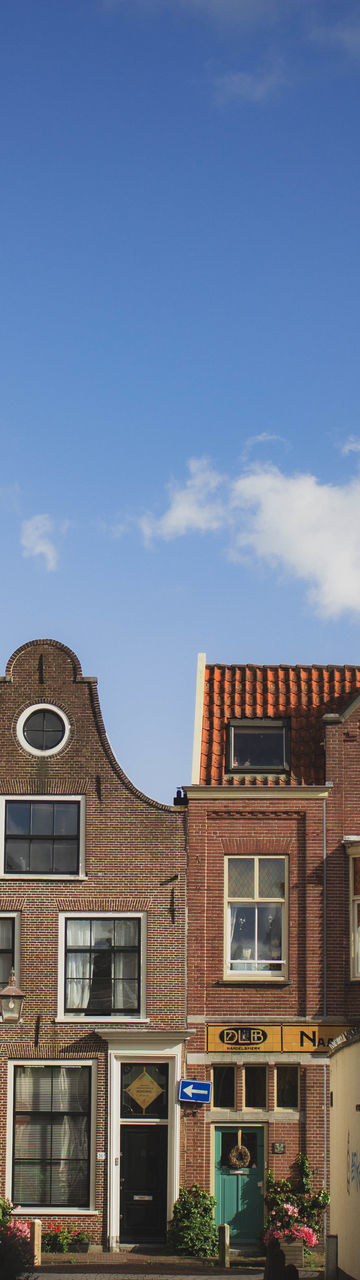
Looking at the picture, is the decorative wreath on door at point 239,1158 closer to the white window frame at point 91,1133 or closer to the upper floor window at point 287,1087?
the upper floor window at point 287,1087

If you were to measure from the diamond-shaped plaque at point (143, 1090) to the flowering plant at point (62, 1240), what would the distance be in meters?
2.48

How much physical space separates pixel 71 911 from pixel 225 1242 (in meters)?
6.70

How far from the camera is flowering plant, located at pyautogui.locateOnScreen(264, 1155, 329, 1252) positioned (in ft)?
91.2

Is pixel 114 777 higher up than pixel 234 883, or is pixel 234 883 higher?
pixel 114 777

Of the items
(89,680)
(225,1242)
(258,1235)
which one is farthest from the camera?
(89,680)

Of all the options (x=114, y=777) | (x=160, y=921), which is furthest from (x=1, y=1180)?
(x=114, y=777)

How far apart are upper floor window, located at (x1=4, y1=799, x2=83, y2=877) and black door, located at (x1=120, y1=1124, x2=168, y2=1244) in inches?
200

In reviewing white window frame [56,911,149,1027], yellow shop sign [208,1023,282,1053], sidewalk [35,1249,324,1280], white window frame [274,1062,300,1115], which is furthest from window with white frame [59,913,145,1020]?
sidewalk [35,1249,324,1280]

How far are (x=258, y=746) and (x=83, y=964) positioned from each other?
5.55 metres

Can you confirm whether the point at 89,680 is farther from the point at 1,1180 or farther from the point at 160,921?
the point at 1,1180

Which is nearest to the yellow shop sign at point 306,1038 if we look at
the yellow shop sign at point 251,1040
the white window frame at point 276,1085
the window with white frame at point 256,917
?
the yellow shop sign at point 251,1040

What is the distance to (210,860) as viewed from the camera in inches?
1198

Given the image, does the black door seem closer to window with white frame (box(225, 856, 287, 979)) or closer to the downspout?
the downspout

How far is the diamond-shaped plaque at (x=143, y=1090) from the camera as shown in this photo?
29328mm
